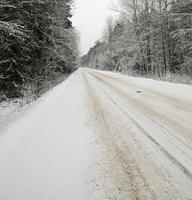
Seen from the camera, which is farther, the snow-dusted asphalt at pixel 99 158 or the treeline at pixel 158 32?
the treeline at pixel 158 32

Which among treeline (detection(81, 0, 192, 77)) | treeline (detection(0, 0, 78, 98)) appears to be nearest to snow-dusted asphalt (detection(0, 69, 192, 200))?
treeline (detection(0, 0, 78, 98))

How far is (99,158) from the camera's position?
3381 millimetres

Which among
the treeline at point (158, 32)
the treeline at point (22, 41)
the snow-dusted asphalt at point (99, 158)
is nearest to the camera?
the snow-dusted asphalt at point (99, 158)

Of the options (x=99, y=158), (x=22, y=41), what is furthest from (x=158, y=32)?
(x=99, y=158)

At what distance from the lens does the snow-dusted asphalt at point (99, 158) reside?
2.55 m

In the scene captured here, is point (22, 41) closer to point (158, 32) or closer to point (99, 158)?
point (99, 158)

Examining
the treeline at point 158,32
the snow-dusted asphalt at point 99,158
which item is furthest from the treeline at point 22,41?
the treeline at point 158,32

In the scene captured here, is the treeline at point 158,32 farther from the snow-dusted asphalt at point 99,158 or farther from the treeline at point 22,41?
the snow-dusted asphalt at point 99,158

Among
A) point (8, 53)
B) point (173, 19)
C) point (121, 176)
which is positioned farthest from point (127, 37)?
point (121, 176)

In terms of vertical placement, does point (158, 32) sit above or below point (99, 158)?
above

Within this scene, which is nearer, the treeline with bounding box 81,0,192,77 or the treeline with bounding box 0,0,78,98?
the treeline with bounding box 0,0,78,98

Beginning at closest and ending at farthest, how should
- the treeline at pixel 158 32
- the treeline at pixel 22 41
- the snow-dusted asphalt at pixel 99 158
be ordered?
the snow-dusted asphalt at pixel 99 158
the treeline at pixel 22 41
the treeline at pixel 158 32

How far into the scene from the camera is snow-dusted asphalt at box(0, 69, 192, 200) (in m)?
2.55

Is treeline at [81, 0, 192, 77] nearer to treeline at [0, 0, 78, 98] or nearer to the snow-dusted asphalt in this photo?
treeline at [0, 0, 78, 98]
